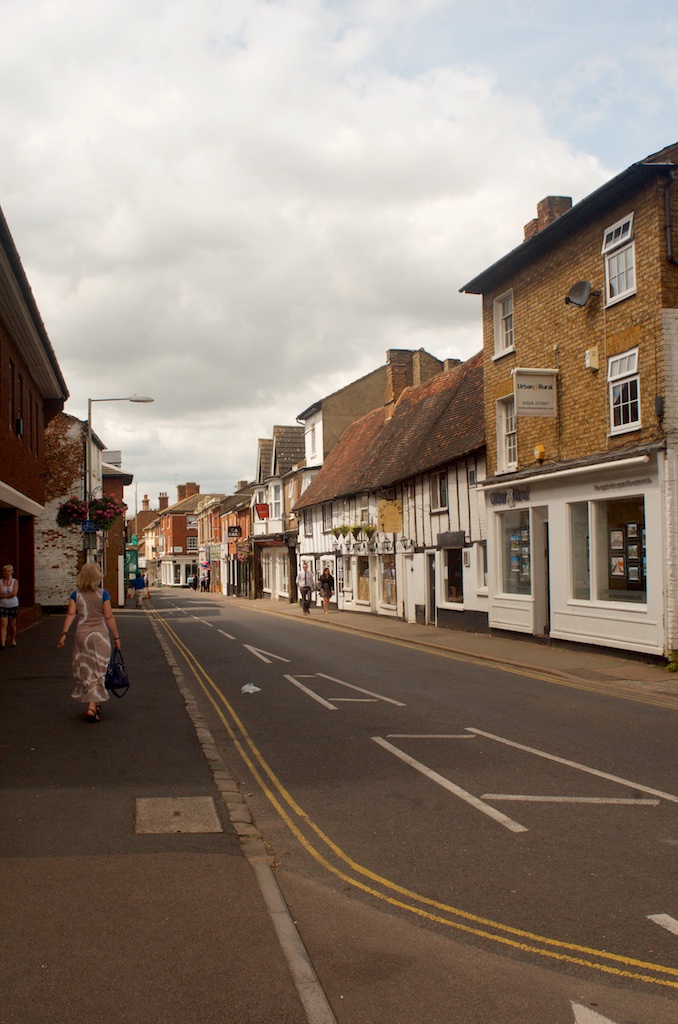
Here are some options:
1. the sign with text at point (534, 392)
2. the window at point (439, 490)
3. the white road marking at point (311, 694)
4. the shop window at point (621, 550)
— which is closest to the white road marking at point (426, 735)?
the white road marking at point (311, 694)

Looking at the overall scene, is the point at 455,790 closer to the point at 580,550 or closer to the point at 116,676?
the point at 116,676

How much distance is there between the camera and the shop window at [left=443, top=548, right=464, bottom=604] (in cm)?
2592

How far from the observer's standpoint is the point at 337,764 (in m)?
8.50

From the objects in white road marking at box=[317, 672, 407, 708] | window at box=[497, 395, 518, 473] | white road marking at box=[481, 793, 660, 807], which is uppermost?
window at box=[497, 395, 518, 473]

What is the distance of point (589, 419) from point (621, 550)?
286cm

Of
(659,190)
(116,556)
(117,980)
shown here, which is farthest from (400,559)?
(117,980)

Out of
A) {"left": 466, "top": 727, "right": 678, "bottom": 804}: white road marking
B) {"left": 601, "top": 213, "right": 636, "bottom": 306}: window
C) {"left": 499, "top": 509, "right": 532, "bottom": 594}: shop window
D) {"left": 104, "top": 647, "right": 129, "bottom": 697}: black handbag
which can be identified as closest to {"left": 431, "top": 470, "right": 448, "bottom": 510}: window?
{"left": 499, "top": 509, "right": 532, "bottom": 594}: shop window

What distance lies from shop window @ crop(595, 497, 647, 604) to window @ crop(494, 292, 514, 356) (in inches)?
242

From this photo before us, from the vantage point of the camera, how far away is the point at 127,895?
5035 mm

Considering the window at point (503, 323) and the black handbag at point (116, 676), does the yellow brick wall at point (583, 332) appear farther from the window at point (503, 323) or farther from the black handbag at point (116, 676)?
the black handbag at point (116, 676)

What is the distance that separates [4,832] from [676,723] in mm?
7997

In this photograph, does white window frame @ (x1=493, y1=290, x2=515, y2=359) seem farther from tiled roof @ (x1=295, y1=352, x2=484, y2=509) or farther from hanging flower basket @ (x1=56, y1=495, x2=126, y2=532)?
hanging flower basket @ (x1=56, y1=495, x2=126, y2=532)

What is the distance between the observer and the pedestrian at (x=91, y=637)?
10.4 metres

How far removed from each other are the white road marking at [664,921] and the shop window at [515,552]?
16780mm
